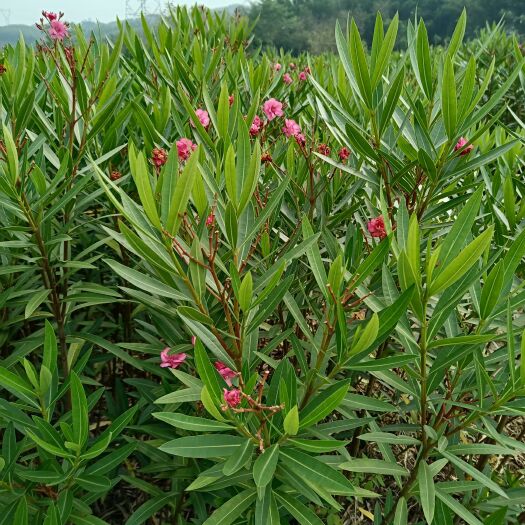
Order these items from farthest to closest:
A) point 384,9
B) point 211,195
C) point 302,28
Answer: point 384,9 < point 302,28 < point 211,195

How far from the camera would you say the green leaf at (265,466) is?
0.82 metres

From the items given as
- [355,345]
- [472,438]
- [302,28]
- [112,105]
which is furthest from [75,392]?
[302,28]

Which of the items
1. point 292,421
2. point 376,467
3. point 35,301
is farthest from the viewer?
point 35,301

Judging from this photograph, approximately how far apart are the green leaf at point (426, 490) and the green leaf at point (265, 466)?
33 cm

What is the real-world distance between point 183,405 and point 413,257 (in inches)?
29.1

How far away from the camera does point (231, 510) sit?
1026 mm

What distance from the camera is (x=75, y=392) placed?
0.98 meters

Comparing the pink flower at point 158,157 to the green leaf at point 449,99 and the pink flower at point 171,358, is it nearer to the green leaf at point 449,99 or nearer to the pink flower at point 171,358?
the pink flower at point 171,358

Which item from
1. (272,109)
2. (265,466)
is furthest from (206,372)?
(272,109)

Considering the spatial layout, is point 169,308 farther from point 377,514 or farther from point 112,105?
point 377,514

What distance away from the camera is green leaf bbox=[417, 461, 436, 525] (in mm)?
990

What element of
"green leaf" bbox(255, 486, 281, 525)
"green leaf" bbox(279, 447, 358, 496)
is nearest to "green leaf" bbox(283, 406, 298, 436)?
"green leaf" bbox(279, 447, 358, 496)

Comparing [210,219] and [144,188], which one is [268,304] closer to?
[210,219]

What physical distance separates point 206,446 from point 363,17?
197ft
